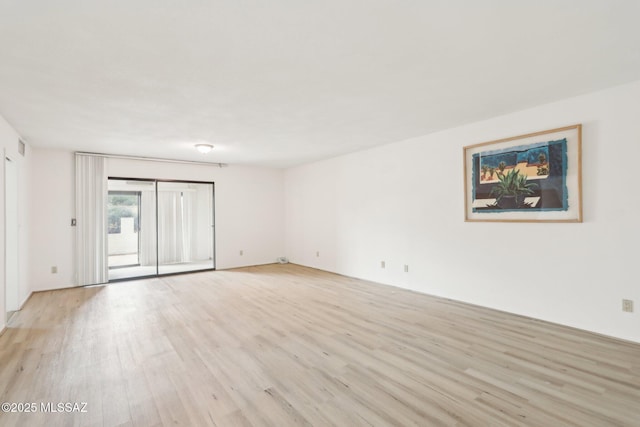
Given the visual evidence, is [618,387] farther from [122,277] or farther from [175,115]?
[122,277]

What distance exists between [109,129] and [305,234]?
4.41m

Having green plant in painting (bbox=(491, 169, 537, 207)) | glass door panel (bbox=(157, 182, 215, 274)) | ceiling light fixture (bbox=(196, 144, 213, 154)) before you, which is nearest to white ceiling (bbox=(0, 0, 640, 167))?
green plant in painting (bbox=(491, 169, 537, 207))

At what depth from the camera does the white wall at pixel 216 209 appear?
5.25m

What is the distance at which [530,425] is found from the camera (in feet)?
5.91

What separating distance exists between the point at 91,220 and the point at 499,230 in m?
6.59

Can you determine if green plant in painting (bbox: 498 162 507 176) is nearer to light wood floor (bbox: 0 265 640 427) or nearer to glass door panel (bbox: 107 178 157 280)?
light wood floor (bbox: 0 265 640 427)

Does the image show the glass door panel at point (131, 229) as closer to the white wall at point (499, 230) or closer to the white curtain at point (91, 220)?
the white curtain at point (91, 220)

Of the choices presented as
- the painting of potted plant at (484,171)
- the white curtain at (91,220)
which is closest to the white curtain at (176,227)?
the white curtain at (91,220)

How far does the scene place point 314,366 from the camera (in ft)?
8.33

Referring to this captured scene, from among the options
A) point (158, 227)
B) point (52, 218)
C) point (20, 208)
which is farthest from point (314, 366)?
point (158, 227)

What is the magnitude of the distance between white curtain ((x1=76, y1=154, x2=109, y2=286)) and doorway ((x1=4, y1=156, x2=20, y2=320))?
1.20 meters

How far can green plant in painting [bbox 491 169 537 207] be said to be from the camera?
11.8ft

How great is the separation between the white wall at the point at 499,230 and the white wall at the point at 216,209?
6.04 feet

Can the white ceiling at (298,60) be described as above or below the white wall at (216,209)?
above
